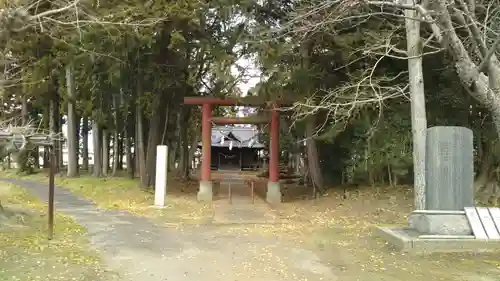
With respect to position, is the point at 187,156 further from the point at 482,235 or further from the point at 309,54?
the point at 482,235

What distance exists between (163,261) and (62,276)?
1.54 meters

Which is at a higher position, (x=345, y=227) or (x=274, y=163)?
(x=274, y=163)

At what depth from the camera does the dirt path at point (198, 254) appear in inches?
257

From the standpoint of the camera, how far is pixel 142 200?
16766mm

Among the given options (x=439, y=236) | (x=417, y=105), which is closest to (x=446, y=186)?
(x=439, y=236)

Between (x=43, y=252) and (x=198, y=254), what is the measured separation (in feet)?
7.93

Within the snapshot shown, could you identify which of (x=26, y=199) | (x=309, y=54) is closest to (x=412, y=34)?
(x=309, y=54)

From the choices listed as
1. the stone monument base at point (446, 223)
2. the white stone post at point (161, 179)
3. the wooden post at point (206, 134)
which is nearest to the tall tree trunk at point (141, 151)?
the wooden post at point (206, 134)

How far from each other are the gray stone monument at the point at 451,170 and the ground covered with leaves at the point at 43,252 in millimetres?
5719

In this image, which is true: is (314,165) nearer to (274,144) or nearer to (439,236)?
(274,144)

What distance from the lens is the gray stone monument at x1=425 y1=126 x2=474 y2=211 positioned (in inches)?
340

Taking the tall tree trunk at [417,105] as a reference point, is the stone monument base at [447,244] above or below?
below

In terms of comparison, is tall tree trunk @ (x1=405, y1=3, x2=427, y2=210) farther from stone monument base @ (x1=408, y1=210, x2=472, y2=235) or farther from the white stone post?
the white stone post

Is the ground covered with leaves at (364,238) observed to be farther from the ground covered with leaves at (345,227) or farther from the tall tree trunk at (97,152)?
the tall tree trunk at (97,152)
